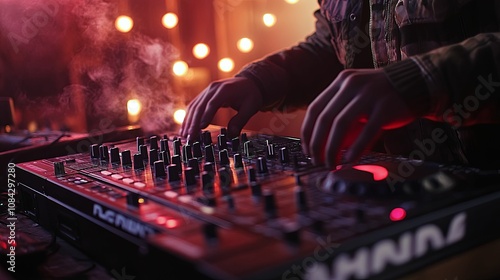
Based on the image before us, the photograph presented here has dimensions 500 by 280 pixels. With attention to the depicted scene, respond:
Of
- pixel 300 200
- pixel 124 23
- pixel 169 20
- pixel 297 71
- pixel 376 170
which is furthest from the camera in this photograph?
pixel 169 20

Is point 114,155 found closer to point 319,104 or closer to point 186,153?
point 186,153

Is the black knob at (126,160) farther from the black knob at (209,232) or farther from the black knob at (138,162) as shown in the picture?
the black knob at (209,232)

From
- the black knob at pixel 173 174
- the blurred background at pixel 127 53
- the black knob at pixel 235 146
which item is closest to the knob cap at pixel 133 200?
the black knob at pixel 173 174

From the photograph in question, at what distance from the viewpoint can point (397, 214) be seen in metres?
0.53

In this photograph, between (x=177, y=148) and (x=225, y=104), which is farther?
(x=225, y=104)

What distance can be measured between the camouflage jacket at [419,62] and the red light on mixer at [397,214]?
19 cm

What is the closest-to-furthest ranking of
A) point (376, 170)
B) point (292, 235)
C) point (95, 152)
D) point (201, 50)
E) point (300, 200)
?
point (292, 235), point (300, 200), point (376, 170), point (95, 152), point (201, 50)

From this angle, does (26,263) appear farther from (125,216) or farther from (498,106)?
(498,106)

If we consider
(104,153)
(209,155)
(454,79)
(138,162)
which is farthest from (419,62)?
(104,153)

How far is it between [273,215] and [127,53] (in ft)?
5.32

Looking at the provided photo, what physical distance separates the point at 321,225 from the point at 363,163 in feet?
0.99

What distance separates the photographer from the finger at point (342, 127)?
64cm

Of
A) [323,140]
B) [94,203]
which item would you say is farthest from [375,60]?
[94,203]

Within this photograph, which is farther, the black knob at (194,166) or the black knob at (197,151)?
the black knob at (197,151)
